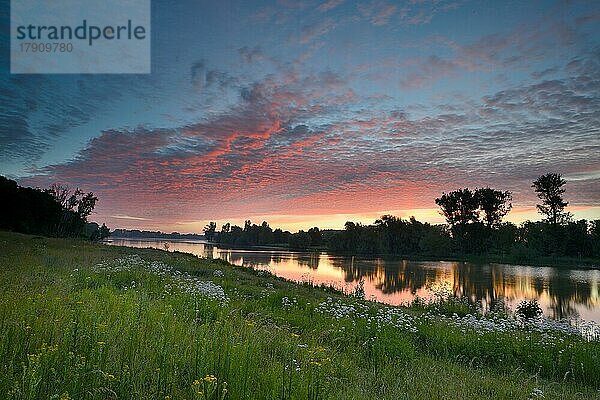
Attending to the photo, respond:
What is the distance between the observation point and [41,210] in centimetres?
6406

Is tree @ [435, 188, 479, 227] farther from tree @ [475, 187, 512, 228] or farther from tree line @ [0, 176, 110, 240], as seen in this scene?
tree line @ [0, 176, 110, 240]

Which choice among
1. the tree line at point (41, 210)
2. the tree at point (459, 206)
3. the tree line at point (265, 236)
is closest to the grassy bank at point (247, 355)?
the tree line at point (41, 210)

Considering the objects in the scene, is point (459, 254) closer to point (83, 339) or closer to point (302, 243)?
point (302, 243)

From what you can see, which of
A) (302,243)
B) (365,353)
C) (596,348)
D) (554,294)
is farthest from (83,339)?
(302,243)

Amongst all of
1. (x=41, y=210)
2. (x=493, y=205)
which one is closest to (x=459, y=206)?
(x=493, y=205)

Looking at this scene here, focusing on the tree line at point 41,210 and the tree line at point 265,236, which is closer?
the tree line at point 41,210

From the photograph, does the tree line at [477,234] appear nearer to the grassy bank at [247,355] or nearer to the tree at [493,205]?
the tree at [493,205]

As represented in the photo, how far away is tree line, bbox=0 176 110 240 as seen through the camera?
5356cm

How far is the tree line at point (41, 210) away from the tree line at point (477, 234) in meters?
68.2

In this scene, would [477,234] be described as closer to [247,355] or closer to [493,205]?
[493,205]

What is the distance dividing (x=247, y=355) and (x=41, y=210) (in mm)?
72986

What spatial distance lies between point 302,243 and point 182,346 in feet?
413

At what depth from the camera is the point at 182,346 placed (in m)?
4.96

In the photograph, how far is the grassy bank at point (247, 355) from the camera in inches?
153
